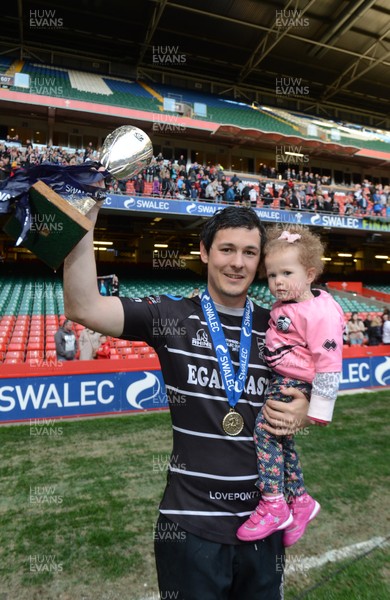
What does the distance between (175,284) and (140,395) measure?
11.4 metres

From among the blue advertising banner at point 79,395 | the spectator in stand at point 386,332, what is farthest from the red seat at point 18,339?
the spectator in stand at point 386,332

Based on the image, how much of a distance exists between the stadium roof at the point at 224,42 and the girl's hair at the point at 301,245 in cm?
2459

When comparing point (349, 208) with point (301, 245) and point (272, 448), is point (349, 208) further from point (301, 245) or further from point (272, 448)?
point (272, 448)

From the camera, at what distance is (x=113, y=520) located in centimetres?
427

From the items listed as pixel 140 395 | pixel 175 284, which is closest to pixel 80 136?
pixel 175 284

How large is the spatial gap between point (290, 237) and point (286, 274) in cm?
18

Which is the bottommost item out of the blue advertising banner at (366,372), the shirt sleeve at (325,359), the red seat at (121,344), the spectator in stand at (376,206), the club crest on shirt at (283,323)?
the blue advertising banner at (366,372)

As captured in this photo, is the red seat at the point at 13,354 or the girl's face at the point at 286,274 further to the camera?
the red seat at the point at 13,354

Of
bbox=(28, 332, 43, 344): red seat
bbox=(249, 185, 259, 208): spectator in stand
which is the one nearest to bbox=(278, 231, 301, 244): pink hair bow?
bbox=(28, 332, 43, 344): red seat

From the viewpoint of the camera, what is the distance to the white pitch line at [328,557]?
3555 millimetres

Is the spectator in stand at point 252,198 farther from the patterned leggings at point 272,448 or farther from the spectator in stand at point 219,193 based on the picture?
the patterned leggings at point 272,448

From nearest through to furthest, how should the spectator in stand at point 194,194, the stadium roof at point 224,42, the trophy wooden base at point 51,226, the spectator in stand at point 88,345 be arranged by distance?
the trophy wooden base at point 51,226
the spectator in stand at point 88,345
the spectator in stand at point 194,194
the stadium roof at point 224,42

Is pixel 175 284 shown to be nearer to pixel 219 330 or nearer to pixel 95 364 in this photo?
pixel 95 364

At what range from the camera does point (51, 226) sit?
4.62 feet
